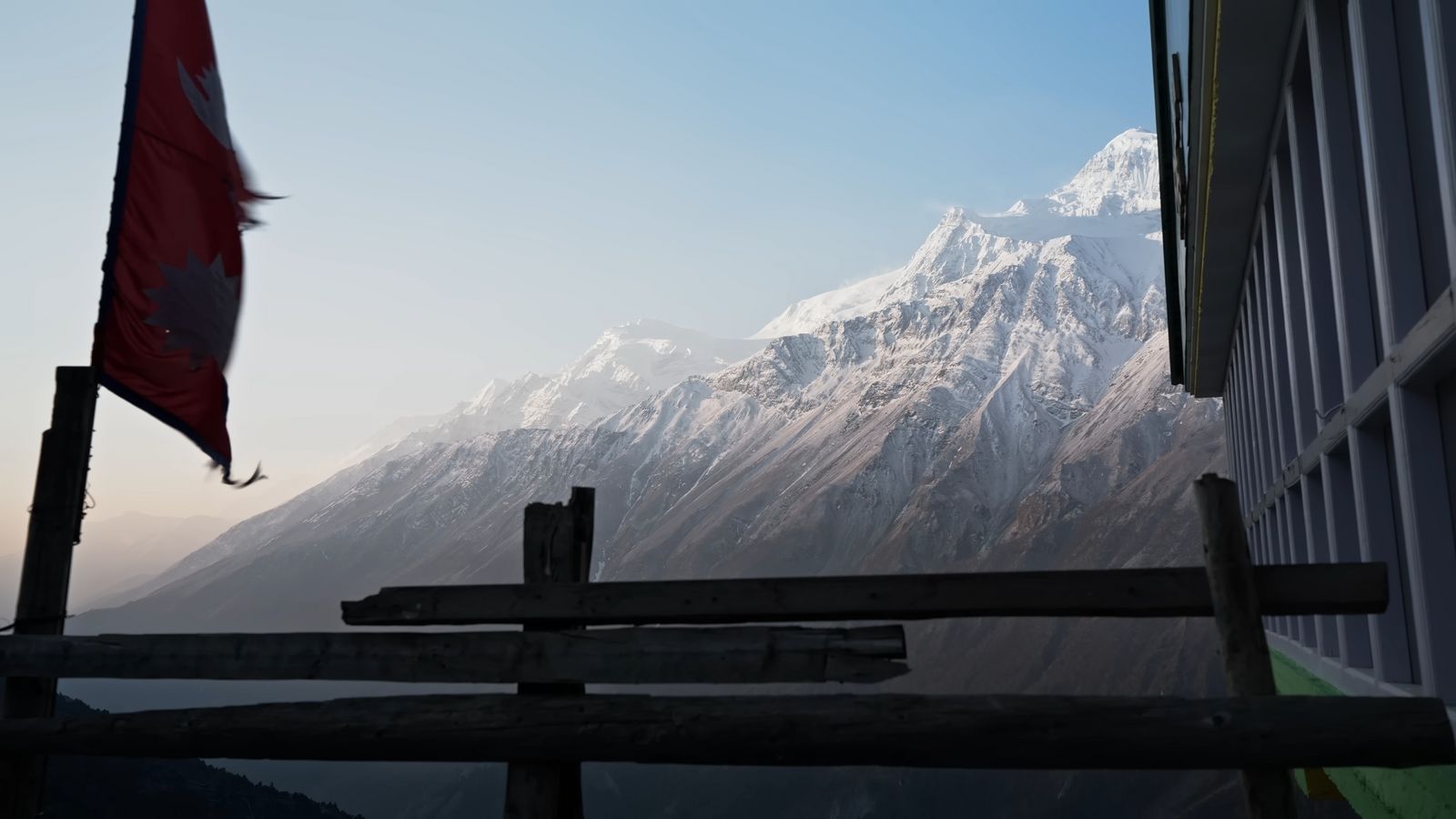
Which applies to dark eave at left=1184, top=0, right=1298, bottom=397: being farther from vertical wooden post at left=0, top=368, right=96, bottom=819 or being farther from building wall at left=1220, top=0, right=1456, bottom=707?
vertical wooden post at left=0, top=368, right=96, bottom=819

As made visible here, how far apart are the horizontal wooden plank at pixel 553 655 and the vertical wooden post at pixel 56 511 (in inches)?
40.7

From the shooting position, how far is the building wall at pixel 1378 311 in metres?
5.04

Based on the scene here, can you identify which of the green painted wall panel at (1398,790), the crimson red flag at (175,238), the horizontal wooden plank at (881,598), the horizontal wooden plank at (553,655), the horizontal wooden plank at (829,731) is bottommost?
the green painted wall panel at (1398,790)

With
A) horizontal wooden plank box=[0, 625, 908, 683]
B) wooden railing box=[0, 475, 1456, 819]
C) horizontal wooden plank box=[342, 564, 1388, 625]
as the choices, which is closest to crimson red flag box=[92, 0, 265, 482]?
wooden railing box=[0, 475, 1456, 819]

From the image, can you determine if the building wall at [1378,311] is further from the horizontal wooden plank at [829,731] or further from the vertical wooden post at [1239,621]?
the horizontal wooden plank at [829,731]

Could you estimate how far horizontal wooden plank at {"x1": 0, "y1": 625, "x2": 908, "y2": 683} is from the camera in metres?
4.84

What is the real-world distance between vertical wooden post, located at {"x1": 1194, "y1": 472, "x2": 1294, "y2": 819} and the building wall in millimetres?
1057

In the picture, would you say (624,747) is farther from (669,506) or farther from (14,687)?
(669,506)

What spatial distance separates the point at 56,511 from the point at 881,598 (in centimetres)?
499

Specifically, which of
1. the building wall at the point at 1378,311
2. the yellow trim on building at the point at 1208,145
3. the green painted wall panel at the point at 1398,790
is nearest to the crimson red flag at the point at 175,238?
the yellow trim on building at the point at 1208,145

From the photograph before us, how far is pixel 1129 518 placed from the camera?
119 metres

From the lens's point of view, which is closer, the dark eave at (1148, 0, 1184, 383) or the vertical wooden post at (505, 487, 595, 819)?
the vertical wooden post at (505, 487, 595, 819)

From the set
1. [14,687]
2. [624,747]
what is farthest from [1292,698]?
[14,687]

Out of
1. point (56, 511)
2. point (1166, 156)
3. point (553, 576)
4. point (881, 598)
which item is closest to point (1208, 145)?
point (1166, 156)
